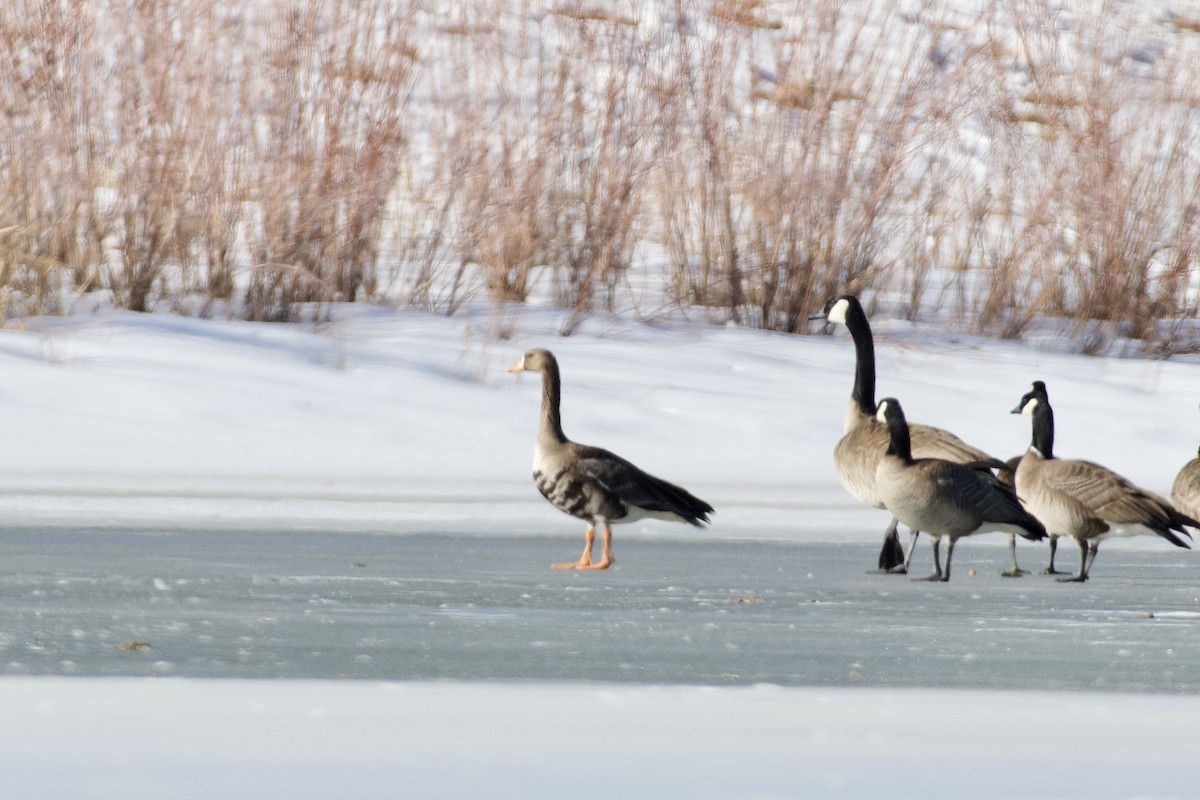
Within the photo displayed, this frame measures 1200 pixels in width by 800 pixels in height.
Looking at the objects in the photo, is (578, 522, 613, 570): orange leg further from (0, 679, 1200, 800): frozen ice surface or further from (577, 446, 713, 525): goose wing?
(0, 679, 1200, 800): frozen ice surface

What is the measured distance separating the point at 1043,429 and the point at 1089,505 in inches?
31.9

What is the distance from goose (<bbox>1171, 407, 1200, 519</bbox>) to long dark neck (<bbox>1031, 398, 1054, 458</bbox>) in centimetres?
55

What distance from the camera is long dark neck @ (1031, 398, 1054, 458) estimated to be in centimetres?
721

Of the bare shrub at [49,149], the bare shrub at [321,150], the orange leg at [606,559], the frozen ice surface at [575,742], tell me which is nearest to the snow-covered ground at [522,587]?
the frozen ice surface at [575,742]

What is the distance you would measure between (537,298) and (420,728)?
8334 mm

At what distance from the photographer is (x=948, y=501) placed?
20.4 ft

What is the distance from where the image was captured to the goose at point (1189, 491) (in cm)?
669

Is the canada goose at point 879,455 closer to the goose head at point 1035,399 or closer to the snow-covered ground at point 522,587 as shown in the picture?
the snow-covered ground at point 522,587

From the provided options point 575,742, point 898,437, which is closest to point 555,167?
point 898,437

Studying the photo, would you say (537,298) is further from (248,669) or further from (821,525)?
(248,669)

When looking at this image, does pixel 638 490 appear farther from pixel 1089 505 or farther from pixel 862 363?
pixel 862 363

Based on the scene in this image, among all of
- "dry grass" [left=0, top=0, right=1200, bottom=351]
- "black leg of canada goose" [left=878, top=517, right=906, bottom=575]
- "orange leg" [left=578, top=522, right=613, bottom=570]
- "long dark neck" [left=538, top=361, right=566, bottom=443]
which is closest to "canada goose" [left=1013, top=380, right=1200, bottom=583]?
"black leg of canada goose" [left=878, top=517, right=906, bottom=575]

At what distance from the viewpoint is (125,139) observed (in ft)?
33.1

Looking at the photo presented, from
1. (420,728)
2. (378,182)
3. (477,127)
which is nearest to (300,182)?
(378,182)
